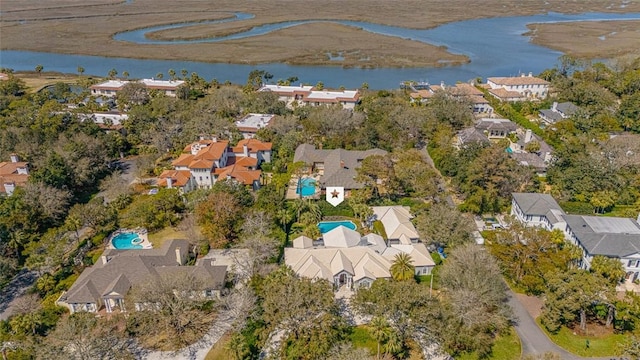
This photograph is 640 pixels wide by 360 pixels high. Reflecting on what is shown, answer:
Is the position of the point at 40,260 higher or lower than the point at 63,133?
lower

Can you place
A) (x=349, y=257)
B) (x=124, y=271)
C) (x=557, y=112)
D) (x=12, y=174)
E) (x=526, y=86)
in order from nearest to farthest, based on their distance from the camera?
(x=124, y=271)
(x=349, y=257)
(x=12, y=174)
(x=557, y=112)
(x=526, y=86)

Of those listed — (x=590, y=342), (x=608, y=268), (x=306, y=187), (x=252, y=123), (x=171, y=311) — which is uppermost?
(x=252, y=123)

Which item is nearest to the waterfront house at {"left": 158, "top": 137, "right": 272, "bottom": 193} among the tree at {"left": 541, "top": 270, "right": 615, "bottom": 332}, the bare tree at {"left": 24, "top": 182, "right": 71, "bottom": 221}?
the bare tree at {"left": 24, "top": 182, "right": 71, "bottom": 221}

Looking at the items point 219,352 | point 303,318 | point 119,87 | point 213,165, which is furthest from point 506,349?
point 119,87

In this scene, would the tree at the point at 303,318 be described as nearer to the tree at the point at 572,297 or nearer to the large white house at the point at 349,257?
the large white house at the point at 349,257

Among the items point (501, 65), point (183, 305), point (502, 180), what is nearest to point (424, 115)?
point (502, 180)

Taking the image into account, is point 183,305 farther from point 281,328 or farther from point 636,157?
point 636,157

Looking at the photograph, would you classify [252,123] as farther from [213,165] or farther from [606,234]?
[606,234]

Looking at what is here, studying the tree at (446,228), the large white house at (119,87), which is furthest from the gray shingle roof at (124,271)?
the large white house at (119,87)
